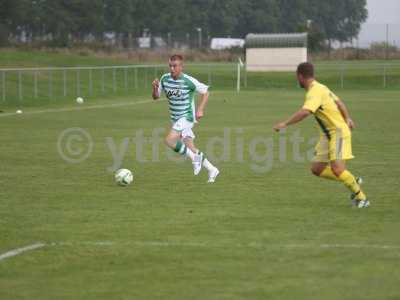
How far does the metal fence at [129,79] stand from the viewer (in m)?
42.0

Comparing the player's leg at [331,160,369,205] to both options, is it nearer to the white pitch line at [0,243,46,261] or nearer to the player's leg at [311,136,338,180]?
the player's leg at [311,136,338,180]

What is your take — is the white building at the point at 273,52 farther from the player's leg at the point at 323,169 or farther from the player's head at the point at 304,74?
the player's head at the point at 304,74

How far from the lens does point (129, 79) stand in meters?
52.2

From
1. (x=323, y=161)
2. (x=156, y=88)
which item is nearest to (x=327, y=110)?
(x=323, y=161)

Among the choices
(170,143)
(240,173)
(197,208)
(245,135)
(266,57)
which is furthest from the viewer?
(266,57)

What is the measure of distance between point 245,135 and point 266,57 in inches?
1851

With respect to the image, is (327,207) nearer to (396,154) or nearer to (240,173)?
(240,173)

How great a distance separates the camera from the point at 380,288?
7789 millimetres

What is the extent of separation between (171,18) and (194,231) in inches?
4436

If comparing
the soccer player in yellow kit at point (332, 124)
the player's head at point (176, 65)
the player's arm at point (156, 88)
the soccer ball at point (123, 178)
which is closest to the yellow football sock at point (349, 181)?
the soccer player in yellow kit at point (332, 124)

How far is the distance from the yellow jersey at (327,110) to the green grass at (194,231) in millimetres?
949

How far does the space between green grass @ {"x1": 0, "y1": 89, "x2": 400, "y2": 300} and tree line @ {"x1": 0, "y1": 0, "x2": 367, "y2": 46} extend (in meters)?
68.6

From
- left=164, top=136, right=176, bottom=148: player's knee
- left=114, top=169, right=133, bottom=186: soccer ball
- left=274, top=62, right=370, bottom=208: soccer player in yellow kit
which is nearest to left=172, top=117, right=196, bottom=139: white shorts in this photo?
left=164, top=136, right=176, bottom=148: player's knee

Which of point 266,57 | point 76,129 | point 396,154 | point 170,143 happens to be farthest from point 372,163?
point 266,57
